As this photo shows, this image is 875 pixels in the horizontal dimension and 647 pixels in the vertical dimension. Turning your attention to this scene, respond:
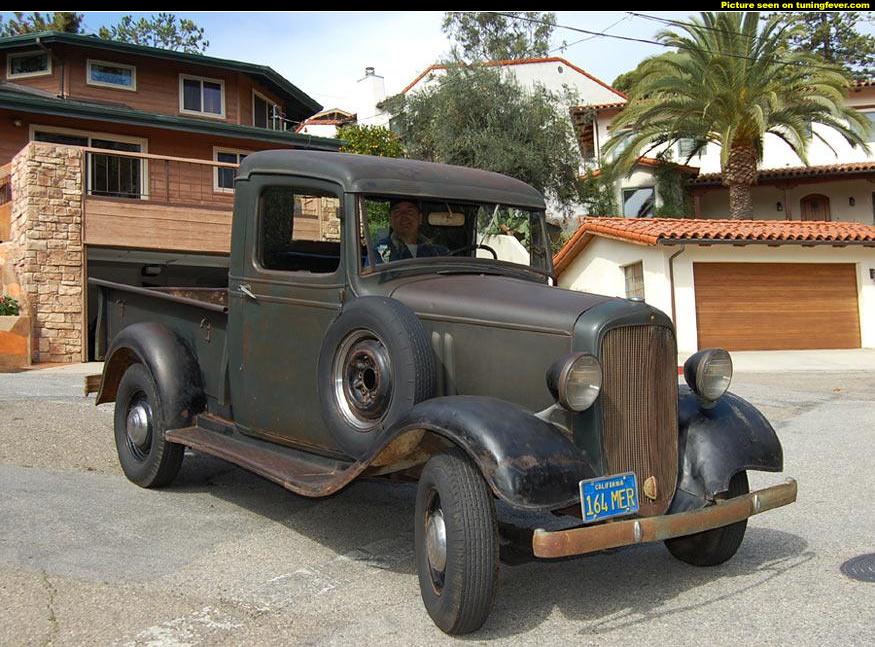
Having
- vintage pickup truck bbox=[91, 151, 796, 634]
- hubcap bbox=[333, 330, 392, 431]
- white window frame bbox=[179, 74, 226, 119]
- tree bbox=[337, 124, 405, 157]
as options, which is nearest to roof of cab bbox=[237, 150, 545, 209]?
vintage pickup truck bbox=[91, 151, 796, 634]

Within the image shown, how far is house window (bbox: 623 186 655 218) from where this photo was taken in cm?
2734

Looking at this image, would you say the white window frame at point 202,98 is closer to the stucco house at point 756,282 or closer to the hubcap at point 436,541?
the stucco house at point 756,282

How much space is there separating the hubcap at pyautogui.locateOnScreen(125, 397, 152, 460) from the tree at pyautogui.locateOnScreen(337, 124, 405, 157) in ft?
64.7

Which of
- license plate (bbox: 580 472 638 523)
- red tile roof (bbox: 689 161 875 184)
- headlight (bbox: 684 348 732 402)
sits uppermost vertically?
red tile roof (bbox: 689 161 875 184)

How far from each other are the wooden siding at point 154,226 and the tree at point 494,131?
1132cm

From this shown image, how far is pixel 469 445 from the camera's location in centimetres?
322

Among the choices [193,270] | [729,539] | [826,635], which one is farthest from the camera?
[193,270]

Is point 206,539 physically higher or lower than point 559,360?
lower

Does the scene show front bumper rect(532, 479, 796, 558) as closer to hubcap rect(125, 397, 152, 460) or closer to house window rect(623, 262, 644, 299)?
hubcap rect(125, 397, 152, 460)

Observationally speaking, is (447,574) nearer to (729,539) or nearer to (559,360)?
(559,360)

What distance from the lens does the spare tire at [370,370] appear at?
147 inches

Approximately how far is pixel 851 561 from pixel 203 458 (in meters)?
4.62

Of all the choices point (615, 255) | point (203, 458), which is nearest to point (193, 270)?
point (615, 255)

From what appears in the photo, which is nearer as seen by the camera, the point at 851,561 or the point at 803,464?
the point at 851,561
